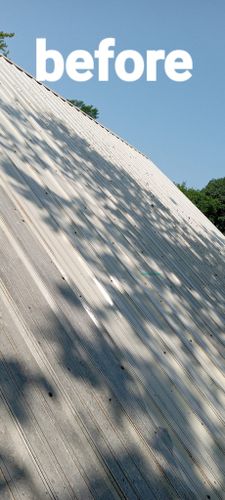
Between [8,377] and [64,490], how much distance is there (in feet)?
1.65

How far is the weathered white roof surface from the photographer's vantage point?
5.60ft

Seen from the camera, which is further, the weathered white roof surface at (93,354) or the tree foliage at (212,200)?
the tree foliage at (212,200)

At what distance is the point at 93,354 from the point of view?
228 cm

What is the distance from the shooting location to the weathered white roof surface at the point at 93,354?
1.71m

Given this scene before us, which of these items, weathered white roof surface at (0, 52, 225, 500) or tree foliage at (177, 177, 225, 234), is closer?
weathered white roof surface at (0, 52, 225, 500)

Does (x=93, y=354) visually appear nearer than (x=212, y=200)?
Yes

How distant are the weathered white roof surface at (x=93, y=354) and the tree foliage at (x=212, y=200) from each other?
52.6m

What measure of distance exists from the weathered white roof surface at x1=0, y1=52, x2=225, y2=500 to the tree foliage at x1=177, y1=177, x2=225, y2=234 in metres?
52.6

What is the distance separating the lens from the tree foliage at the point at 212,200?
55.7 metres

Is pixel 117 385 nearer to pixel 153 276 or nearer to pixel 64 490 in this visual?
pixel 64 490

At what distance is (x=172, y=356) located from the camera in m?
3.01

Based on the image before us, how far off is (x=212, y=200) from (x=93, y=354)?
55884 millimetres

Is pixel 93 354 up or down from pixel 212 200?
down

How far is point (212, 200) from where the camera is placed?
184 feet
